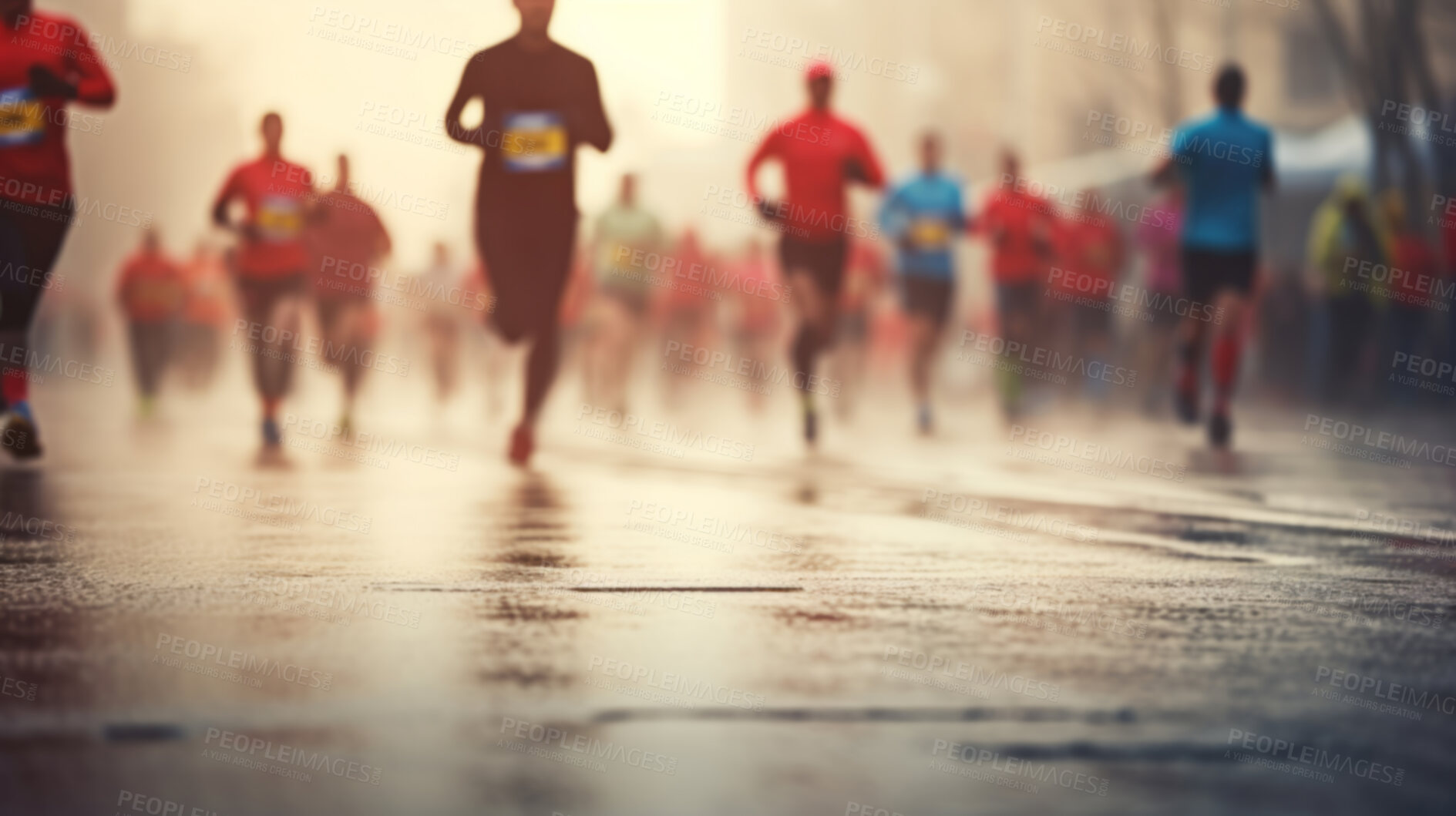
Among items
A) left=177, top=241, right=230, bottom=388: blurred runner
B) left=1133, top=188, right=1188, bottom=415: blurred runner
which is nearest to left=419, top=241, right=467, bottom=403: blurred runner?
left=177, top=241, right=230, bottom=388: blurred runner

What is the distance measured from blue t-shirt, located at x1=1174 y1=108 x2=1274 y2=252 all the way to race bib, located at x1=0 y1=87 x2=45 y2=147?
617 centimetres

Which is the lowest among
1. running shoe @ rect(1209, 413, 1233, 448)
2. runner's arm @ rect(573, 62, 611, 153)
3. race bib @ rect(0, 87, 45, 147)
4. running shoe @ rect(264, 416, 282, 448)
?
running shoe @ rect(264, 416, 282, 448)

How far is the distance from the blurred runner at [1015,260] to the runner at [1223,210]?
12.2 feet

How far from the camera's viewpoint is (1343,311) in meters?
20.5

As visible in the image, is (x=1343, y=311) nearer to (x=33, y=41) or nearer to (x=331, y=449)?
(x=331, y=449)

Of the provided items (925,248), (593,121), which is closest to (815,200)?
(925,248)

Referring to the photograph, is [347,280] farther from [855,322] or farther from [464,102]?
[855,322]

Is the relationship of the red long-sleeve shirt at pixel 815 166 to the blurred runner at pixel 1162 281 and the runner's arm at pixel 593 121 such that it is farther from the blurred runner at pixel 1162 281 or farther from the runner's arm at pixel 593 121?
the blurred runner at pixel 1162 281

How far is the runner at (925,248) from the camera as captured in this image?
16.6 m

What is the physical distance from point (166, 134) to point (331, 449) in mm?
65632

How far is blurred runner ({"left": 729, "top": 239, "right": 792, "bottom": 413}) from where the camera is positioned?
2377 cm

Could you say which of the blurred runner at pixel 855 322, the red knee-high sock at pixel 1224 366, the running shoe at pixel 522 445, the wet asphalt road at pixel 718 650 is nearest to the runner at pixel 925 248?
the blurred runner at pixel 855 322

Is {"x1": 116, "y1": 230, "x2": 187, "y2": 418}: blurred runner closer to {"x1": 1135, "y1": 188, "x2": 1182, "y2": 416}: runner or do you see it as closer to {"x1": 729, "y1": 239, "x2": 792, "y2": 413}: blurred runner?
{"x1": 729, "y1": 239, "x2": 792, "y2": 413}: blurred runner

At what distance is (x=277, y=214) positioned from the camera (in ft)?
44.9
